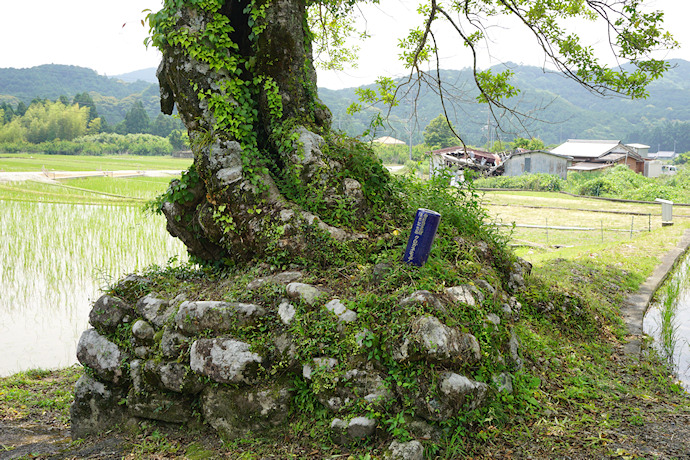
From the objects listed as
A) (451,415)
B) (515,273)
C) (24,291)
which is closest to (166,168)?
(24,291)

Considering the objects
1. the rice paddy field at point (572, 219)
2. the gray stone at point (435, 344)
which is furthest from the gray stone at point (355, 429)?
the rice paddy field at point (572, 219)

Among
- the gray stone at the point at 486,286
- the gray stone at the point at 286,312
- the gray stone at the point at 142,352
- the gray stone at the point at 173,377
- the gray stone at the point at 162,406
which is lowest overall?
the gray stone at the point at 162,406

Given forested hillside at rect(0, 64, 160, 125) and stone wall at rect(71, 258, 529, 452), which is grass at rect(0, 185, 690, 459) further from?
forested hillside at rect(0, 64, 160, 125)

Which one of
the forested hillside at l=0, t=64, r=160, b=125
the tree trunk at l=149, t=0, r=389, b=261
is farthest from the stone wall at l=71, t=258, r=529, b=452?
the forested hillside at l=0, t=64, r=160, b=125

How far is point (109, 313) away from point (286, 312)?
172 centimetres

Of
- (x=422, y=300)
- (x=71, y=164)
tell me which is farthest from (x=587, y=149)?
(x=422, y=300)

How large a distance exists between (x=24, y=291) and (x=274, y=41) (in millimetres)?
6185

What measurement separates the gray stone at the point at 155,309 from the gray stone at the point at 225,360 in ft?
2.00

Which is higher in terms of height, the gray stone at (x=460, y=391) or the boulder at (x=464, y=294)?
the boulder at (x=464, y=294)

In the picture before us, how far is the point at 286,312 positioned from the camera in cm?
381

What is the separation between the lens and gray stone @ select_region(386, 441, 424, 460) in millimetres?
3006

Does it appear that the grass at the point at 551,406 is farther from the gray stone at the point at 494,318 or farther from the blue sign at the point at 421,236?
the gray stone at the point at 494,318

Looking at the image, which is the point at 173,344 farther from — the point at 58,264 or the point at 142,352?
the point at 58,264

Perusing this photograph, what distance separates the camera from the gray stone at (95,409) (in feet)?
13.3
